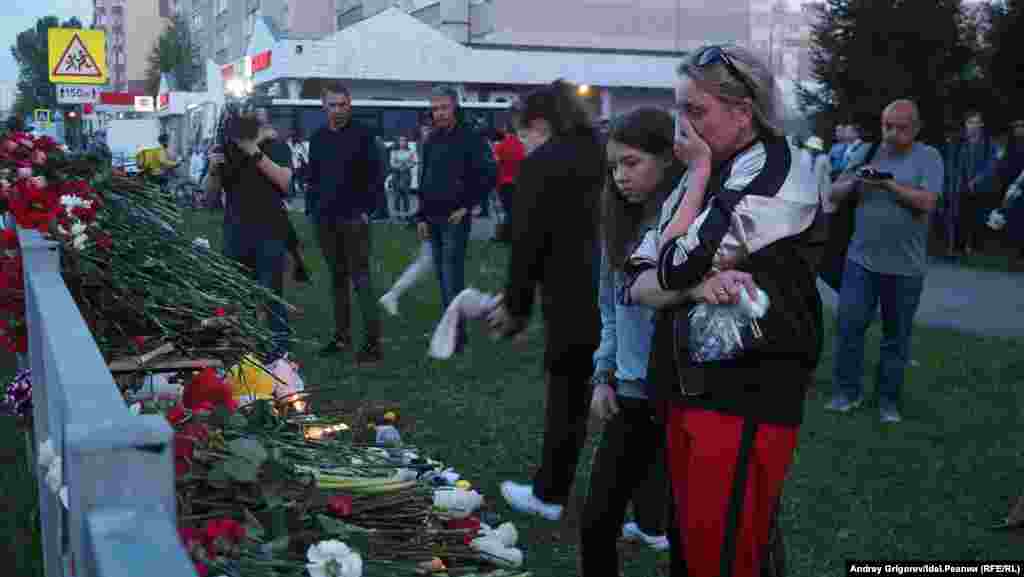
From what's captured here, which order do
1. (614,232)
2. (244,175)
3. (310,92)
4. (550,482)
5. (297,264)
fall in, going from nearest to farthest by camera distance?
(614,232)
(550,482)
(244,175)
(297,264)
(310,92)

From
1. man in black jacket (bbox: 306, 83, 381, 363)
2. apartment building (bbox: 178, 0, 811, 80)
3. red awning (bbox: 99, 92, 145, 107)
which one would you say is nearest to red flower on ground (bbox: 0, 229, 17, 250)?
man in black jacket (bbox: 306, 83, 381, 363)

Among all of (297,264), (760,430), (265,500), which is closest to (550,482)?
(265,500)

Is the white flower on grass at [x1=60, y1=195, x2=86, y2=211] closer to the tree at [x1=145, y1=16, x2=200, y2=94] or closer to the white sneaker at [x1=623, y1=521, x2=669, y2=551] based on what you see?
the white sneaker at [x1=623, y1=521, x2=669, y2=551]

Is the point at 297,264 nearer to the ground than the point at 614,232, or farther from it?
nearer to the ground

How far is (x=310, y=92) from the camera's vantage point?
42.4 m

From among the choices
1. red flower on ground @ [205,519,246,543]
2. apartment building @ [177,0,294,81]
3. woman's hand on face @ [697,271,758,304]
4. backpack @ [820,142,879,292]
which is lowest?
red flower on ground @ [205,519,246,543]

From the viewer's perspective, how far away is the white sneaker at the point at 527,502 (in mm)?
5176

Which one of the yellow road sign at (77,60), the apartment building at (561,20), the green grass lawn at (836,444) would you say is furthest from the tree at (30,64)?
the green grass lawn at (836,444)

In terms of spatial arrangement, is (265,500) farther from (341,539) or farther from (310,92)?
(310,92)

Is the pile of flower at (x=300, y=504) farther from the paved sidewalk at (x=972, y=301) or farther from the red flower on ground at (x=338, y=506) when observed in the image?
the paved sidewalk at (x=972, y=301)

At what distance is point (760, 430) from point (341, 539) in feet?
4.15

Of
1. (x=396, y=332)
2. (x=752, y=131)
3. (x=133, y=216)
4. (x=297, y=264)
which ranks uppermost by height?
(x=752, y=131)

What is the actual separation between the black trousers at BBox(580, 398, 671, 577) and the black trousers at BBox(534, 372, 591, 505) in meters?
1.09

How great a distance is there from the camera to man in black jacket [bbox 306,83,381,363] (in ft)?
29.4
